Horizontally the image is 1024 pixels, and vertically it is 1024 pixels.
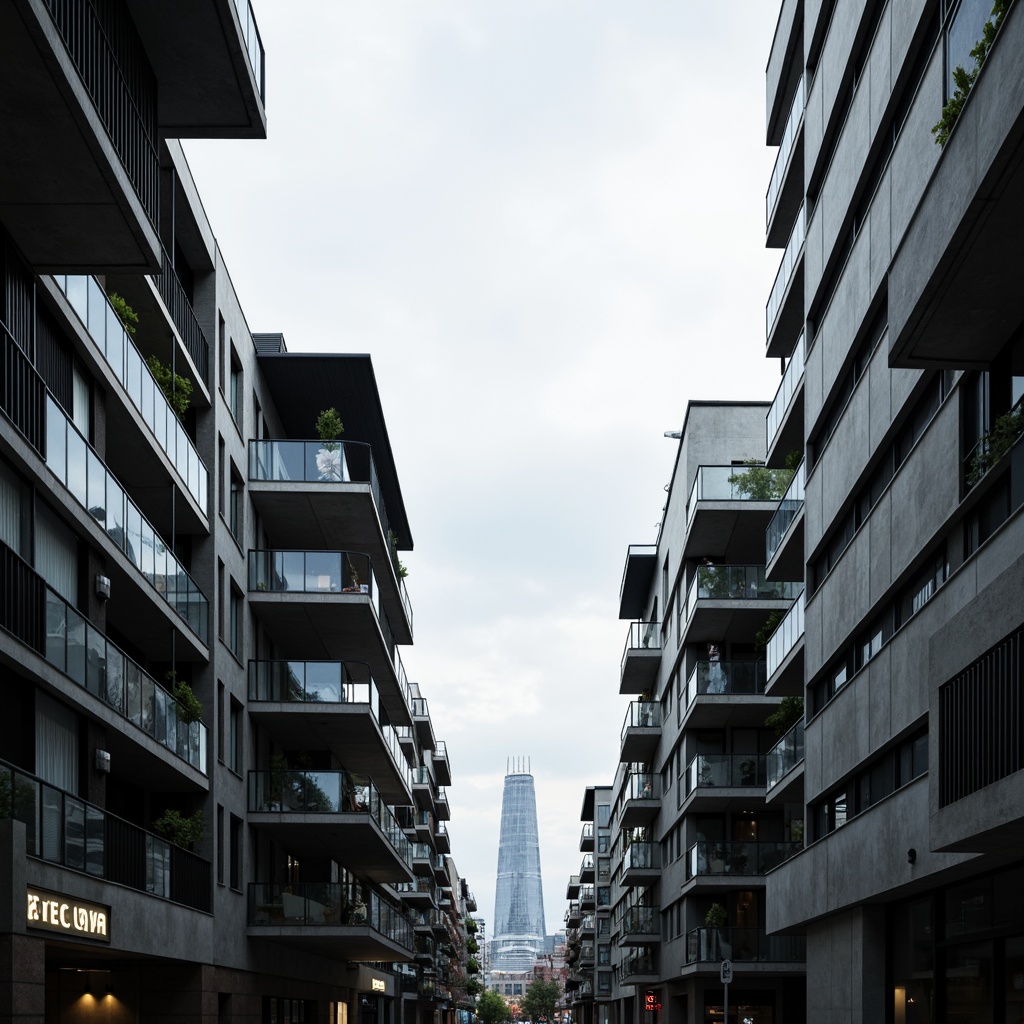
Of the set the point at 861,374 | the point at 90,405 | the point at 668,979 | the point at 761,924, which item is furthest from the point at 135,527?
the point at 668,979

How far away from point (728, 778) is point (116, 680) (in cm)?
2290

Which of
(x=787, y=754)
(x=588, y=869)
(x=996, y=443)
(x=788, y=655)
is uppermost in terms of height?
(x=996, y=443)

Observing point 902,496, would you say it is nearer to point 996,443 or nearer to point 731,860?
point 996,443

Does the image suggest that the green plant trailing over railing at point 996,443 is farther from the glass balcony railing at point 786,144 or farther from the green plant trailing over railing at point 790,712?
the green plant trailing over railing at point 790,712

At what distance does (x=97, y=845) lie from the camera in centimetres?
2114

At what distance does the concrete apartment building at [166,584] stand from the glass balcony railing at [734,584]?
8786 mm

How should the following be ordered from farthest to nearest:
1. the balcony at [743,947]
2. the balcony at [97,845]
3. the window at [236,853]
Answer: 1. the balcony at [743,947]
2. the window at [236,853]
3. the balcony at [97,845]

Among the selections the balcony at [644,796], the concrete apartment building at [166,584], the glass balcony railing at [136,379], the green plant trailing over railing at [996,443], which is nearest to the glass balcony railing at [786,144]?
the concrete apartment building at [166,584]

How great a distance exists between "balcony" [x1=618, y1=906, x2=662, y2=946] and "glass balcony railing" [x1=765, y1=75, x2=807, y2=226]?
2936 cm

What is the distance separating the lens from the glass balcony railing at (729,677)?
41.2m

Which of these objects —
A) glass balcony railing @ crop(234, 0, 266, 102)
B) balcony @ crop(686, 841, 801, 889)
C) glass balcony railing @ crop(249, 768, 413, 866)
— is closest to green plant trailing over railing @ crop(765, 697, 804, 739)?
balcony @ crop(686, 841, 801, 889)

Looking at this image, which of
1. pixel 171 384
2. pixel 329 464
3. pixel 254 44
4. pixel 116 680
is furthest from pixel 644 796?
pixel 254 44

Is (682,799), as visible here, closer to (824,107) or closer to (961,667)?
(824,107)

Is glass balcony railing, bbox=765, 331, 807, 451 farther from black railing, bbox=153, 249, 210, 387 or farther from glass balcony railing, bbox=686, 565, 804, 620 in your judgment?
black railing, bbox=153, 249, 210, 387
